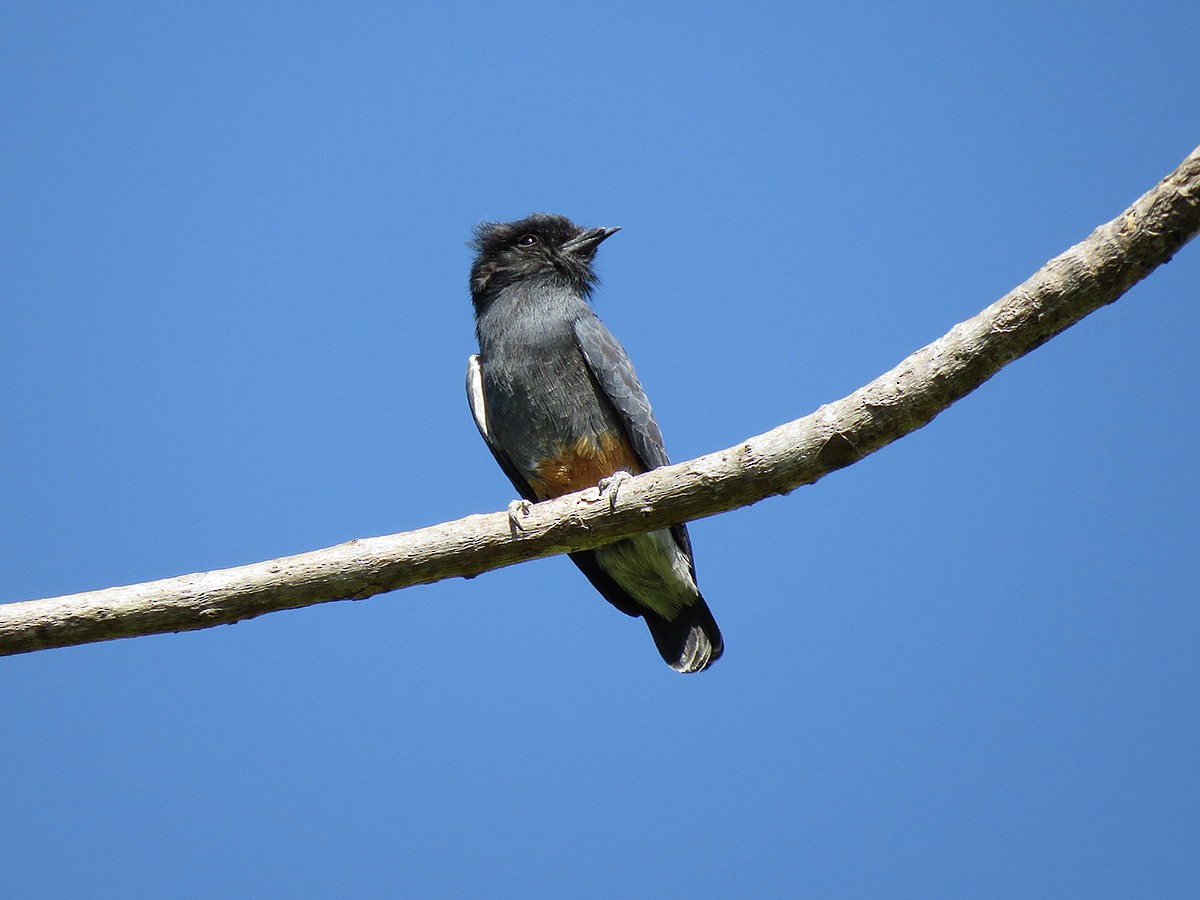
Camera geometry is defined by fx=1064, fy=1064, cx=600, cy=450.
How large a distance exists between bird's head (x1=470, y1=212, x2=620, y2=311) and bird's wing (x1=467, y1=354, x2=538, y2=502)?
593 millimetres

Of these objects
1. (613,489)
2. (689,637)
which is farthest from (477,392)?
(613,489)

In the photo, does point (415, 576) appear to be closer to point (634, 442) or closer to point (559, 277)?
point (634, 442)

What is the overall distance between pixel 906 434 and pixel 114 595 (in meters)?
3.23

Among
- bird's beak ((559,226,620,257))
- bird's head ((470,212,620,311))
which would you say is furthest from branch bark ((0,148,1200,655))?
bird's beak ((559,226,620,257))

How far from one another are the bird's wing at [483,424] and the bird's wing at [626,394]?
84 centimetres

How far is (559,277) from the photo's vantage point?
7.23 meters

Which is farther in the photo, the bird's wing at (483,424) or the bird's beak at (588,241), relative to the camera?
the bird's beak at (588,241)

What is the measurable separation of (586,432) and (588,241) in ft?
5.93

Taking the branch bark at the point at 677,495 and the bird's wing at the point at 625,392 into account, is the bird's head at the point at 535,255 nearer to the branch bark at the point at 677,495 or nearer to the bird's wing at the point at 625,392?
the bird's wing at the point at 625,392

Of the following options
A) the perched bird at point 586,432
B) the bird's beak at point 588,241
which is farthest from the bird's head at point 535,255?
the perched bird at point 586,432

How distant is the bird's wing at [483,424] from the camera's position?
6812 mm

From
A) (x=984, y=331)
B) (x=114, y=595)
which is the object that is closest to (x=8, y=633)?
(x=114, y=595)

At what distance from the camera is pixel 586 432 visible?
621cm

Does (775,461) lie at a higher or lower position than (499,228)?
lower
